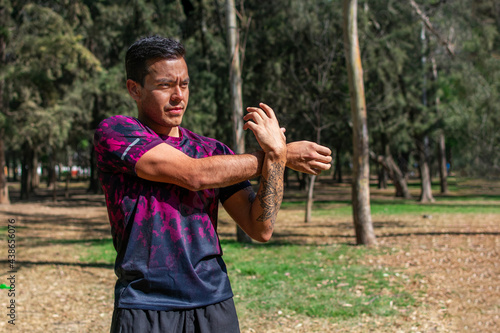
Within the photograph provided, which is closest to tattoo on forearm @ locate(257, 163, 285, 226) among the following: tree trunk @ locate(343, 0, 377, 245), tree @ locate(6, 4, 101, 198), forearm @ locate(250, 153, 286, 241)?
forearm @ locate(250, 153, 286, 241)

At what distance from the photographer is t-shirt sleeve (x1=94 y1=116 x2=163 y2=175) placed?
179 cm

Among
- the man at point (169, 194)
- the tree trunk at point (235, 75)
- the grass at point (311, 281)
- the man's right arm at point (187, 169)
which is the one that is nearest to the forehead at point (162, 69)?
the man at point (169, 194)

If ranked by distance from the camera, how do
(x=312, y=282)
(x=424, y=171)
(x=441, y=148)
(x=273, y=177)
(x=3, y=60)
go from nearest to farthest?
(x=273, y=177) < (x=312, y=282) < (x=3, y=60) < (x=424, y=171) < (x=441, y=148)

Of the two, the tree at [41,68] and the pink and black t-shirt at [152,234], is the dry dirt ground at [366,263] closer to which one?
the pink and black t-shirt at [152,234]

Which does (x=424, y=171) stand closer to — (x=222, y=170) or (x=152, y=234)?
(x=222, y=170)

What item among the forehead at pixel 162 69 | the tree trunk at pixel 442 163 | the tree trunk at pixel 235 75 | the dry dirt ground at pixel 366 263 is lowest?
the dry dirt ground at pixel 366 263

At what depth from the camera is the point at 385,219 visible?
16406 mm

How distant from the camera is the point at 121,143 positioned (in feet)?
5.99

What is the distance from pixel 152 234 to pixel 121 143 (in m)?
0.36

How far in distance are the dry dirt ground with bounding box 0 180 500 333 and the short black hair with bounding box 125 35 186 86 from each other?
13.4 ft

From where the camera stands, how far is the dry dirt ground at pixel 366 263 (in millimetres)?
5562

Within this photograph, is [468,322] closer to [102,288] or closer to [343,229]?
[102,288]

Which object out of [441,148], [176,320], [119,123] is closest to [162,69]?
[119,123]

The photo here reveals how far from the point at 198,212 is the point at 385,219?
15364 mm
